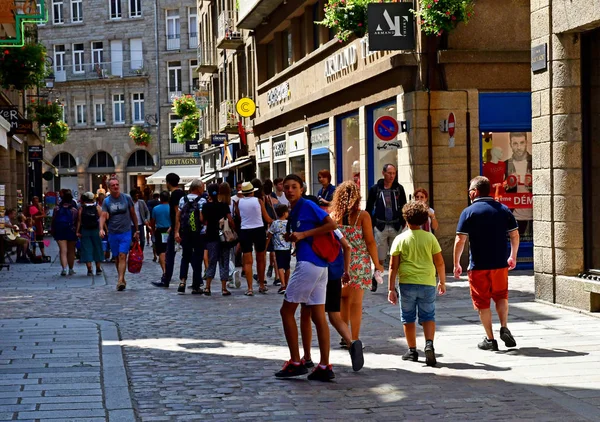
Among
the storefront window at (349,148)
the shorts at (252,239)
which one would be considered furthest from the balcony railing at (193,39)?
the shorts at (252,239)

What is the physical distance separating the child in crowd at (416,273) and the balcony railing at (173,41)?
6168 cm

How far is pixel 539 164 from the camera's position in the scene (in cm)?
1352

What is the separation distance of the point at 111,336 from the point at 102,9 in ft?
206

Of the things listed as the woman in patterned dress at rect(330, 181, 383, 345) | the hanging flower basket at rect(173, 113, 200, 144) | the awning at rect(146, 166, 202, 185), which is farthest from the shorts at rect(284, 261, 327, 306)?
the hanging flower basket at rect(173, 113, 200, 144)

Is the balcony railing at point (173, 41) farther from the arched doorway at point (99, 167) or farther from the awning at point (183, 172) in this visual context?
the arched doorway at point (99, 167)

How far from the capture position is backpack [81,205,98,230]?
68.5ft

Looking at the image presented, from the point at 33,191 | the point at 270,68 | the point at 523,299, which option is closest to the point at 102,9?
the point at 33,191

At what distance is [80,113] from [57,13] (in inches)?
285

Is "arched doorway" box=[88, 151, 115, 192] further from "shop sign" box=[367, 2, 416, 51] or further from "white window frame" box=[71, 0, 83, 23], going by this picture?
"shop sign" box=[367, 2, 416, 51]

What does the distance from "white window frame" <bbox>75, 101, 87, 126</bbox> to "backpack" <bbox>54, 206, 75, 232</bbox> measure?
50083 millimetres

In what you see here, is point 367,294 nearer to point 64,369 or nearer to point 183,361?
point 183,361

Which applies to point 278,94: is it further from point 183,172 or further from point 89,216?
point 183,172

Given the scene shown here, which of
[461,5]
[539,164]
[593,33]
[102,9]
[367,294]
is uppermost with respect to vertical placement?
[102,9]

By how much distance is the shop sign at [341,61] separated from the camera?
899 inches
